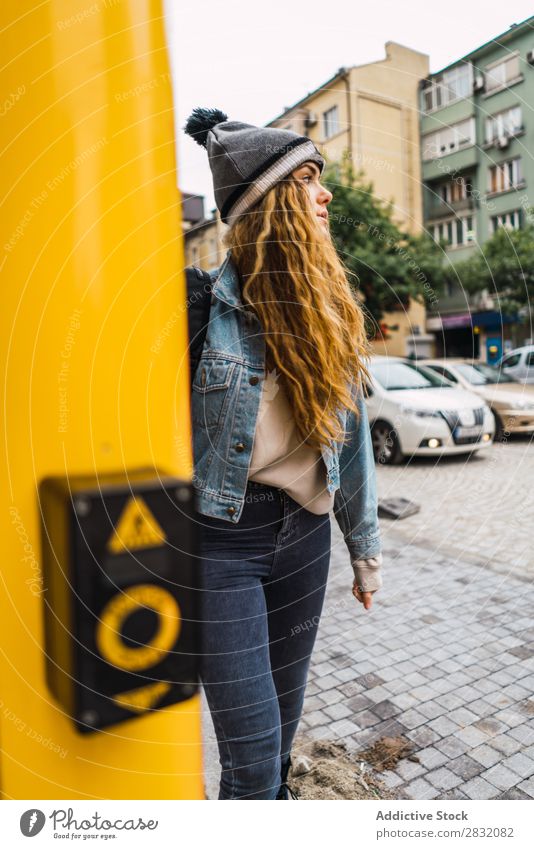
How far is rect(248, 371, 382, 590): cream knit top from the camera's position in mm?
1357

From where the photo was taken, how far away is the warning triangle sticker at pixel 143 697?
638 mm

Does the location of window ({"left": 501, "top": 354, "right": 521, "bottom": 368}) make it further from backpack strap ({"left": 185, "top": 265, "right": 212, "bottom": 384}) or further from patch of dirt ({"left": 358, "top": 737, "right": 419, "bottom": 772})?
backpack strap ({"left": 185, "top": 265, "right": 212, "bottom": 384})

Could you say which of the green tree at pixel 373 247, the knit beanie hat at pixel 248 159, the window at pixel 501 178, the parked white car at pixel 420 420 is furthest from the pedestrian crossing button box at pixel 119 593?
the window at pixel 501 178

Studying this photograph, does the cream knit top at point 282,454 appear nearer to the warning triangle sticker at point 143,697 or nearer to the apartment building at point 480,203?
the warning triangle sticker at point 143,697

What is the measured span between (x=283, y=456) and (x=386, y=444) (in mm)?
6391

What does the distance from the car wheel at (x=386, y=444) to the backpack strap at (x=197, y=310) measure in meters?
6.49

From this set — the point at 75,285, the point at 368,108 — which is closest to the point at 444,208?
the point at 368,108

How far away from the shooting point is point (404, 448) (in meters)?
7.79

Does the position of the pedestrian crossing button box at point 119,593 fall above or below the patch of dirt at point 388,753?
above
